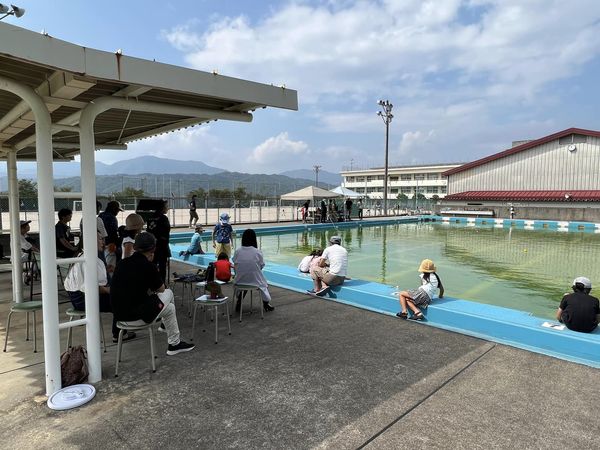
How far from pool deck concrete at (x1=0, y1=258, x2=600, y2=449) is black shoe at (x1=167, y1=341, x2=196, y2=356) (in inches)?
3.5

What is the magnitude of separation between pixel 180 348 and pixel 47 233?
5.97ft

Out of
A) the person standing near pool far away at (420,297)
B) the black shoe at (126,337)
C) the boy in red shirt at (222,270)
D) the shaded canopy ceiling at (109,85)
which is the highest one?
the shaded canopy ceiling at (109,85)

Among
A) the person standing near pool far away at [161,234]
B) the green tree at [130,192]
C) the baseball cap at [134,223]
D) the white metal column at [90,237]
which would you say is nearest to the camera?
the white metal column at [90,237]

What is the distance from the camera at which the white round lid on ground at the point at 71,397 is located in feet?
10.6

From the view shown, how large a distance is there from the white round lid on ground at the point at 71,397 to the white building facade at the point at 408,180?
274ft

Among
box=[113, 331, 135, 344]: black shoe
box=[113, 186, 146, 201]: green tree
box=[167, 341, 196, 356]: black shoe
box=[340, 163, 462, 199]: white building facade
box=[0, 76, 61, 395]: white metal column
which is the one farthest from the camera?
box=[340, 163, 462, 199]: white building facade

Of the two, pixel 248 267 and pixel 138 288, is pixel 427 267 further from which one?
pixel 138 288

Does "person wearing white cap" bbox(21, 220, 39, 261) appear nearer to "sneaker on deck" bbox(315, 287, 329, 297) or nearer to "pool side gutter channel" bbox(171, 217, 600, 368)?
"pool side gutter channel" bbox(171, 217, 600, 368)

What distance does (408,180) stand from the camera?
95188 mm

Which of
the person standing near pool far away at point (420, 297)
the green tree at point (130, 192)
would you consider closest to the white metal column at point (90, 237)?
the person standing near pool far away at point (420, 297)

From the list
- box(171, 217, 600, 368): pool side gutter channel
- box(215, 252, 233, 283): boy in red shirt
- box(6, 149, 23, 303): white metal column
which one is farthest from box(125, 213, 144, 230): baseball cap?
box(171, 217, 600, 368): pool side gutter channel

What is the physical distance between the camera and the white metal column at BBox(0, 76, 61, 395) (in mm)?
3332

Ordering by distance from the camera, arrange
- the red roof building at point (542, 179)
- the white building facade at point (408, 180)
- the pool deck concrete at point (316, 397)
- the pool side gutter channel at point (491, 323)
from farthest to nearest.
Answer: the white building facade at point (408, 180)
the red roof building at point (542, 179)
the pool side gutter channel at point (491, 323)
the pool deck concrete at point (316, 397)

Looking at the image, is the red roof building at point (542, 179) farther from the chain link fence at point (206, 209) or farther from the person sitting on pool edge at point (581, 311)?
the person sitting on pool edge at point (581, 311)
